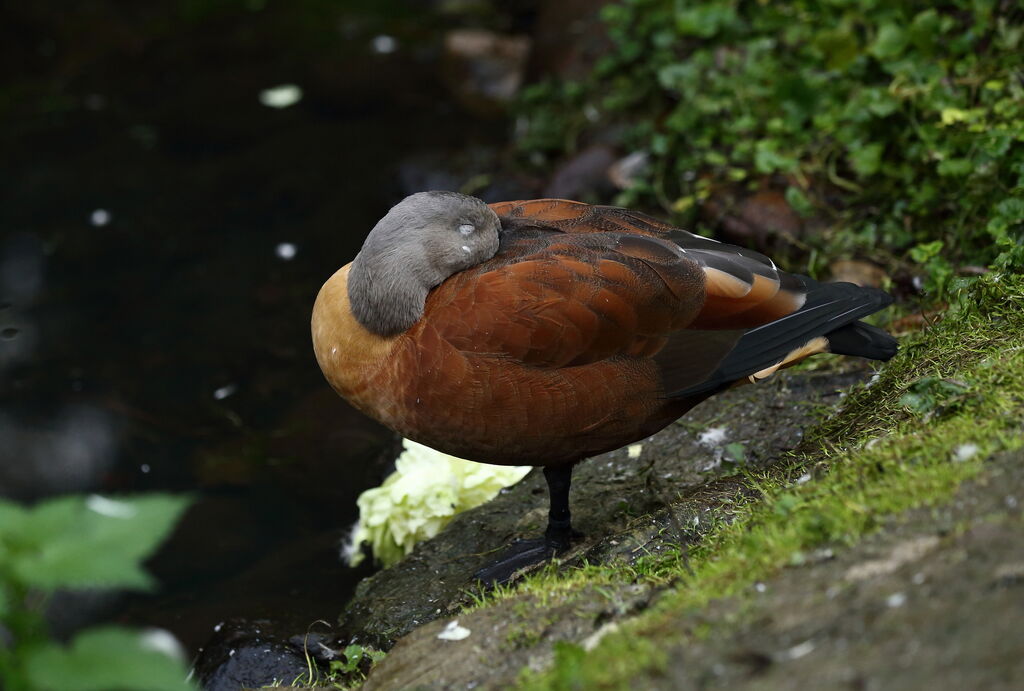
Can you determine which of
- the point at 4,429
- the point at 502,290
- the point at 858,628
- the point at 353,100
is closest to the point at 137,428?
the point at 4,429

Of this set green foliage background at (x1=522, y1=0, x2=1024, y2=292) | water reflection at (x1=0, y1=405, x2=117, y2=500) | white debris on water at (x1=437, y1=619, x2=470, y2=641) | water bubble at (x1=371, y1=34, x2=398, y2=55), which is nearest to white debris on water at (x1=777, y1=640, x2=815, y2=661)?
white debris on water at (x1=437, y1=619, x2=470, y2=641)

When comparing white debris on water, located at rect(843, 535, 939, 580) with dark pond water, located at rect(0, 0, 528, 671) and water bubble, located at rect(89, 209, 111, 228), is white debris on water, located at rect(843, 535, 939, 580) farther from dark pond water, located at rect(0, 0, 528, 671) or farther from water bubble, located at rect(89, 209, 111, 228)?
water bubble, located at rect(89, 209, 111, 228)

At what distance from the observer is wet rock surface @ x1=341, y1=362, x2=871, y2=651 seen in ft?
11.5

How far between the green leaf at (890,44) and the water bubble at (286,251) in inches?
139

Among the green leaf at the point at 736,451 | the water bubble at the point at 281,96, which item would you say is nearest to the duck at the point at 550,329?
the green leaf at the point at 736,451

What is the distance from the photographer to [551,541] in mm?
3594

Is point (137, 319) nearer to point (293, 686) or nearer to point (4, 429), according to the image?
point (4, 429)

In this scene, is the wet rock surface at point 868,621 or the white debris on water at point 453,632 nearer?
the wet rock surface at point 868,621

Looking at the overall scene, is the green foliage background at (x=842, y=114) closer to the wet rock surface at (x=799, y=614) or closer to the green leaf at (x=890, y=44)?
the green leaf at (x=890, y=44)

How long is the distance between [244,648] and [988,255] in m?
3.24

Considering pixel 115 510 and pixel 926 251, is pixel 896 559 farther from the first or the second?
pixel 926 251

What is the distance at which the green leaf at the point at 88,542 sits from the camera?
5.76 feet

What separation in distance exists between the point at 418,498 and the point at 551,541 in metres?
0.71

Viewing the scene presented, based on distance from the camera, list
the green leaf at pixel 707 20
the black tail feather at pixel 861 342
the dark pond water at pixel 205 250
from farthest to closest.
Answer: the green leaf at pixel 707 20 < the dark pond water at pixel 205 250 < the black tail feather at pixel 861 342
